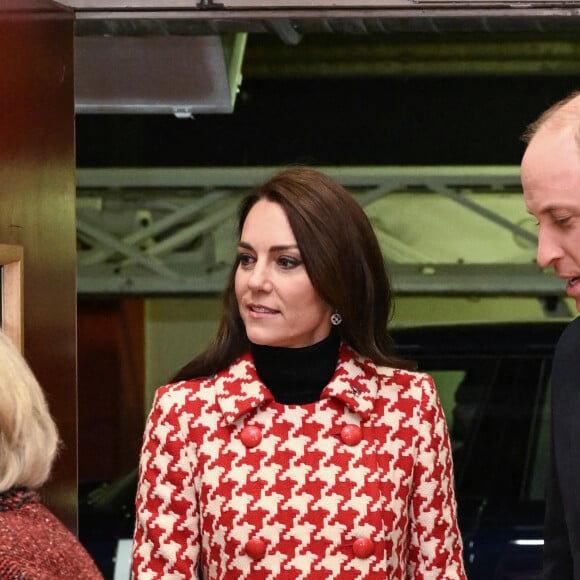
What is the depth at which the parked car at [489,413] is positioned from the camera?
4.70 metres

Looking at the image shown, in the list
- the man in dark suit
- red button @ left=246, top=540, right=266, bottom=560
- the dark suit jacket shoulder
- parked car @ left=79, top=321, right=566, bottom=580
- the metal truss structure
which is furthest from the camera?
the metal truss structure

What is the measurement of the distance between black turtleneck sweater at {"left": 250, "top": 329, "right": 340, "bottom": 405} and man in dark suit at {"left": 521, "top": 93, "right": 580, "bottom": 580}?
0.53 metres

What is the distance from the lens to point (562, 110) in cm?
176

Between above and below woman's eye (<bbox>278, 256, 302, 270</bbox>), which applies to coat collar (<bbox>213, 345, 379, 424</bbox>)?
below

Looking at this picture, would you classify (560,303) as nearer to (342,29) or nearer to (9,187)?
(342,29)

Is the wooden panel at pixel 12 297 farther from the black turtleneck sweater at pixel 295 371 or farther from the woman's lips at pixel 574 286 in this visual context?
the woman's lips at pixel 574 286

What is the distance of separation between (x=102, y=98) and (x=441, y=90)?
382cm

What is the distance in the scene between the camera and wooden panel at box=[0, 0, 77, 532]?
2.57 m

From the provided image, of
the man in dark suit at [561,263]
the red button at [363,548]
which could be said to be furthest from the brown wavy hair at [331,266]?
the man in dark suit at [561,263]

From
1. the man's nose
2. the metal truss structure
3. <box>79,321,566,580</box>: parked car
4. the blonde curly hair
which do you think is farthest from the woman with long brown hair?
the metal truss structure

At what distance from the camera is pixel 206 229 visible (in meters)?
6.53

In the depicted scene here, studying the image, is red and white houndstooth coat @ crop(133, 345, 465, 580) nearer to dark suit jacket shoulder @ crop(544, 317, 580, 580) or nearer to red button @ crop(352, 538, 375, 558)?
red button @ crop(352, 538, 375, 558)

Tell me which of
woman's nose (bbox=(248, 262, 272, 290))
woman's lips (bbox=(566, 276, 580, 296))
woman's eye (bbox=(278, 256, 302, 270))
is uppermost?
woman's eye (bbox=(278, 256, 302, 270))

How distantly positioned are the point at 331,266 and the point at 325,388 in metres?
0.25
